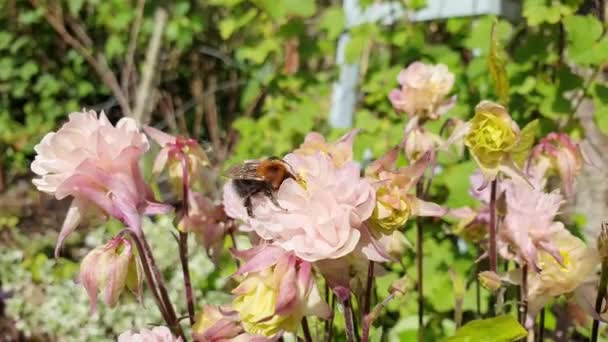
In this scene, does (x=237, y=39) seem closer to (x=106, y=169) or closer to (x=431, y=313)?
(x=431, y=313)

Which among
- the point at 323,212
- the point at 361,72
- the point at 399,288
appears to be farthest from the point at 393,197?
the point at 361,72

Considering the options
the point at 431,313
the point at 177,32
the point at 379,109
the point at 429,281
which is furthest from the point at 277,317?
the point at 177,32

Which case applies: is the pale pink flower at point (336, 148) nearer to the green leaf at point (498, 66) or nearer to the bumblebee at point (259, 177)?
the bumblebee at point (259, 177)

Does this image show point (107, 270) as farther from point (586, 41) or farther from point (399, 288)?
point (586, 41)

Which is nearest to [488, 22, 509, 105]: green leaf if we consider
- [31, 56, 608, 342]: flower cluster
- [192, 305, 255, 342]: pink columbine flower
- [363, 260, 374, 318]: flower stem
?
[31, 56, 608, 342]: flower cluster

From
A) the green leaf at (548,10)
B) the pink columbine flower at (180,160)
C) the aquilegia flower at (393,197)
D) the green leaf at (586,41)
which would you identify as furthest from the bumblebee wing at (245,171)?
the green leaf at (548,10)
